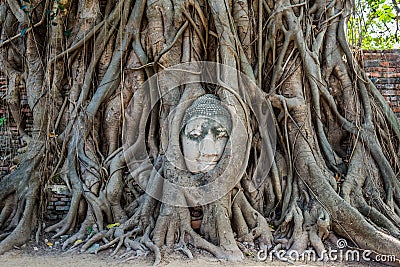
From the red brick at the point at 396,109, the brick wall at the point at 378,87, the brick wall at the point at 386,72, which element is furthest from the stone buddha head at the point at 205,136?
the red brick at the point at 396,109

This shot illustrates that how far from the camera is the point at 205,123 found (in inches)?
136

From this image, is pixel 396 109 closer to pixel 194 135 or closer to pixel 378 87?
pixel 378 87

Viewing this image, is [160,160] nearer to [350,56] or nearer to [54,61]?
[54,61]

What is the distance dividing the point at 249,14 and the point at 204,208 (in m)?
2.18

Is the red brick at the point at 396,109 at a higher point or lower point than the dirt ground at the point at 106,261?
higher

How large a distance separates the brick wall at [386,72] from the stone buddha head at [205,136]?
7.90 feet

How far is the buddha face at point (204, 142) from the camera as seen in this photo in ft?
11.3

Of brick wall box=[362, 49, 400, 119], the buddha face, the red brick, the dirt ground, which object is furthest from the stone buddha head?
the red brick

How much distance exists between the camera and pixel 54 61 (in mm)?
4148

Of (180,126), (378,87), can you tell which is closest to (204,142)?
(180,126)

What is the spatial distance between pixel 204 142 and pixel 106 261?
4.19 ft

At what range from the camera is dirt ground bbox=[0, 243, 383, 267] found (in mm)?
2916

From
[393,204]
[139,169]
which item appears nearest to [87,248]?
[139,169]

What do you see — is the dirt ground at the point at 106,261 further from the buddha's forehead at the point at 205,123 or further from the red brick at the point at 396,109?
the red brick at the point at 396,109
